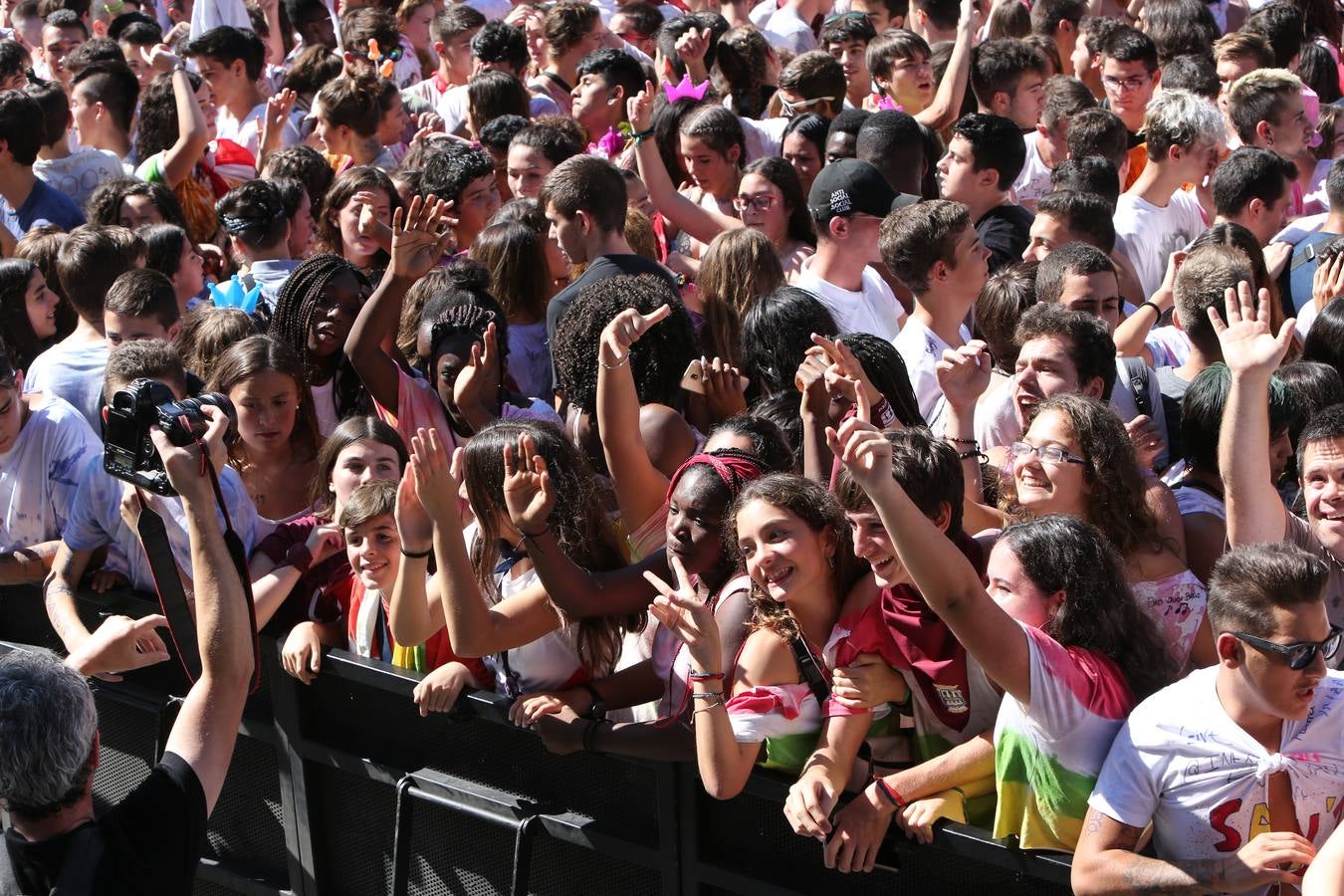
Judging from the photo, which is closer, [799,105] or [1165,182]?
[1165,182]

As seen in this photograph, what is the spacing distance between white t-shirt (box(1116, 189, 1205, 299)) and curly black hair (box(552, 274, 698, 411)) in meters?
2.49

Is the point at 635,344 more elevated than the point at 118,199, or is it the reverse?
the point at 635,344

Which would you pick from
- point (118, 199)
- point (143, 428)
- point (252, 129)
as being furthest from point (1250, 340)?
point (252, 129)

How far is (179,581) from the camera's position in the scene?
150 inches

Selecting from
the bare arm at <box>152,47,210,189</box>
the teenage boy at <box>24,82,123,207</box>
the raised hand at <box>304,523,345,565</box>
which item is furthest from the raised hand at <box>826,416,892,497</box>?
the teenage boy at <box>24,82,123,207</box>

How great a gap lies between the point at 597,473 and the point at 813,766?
1.62 meters

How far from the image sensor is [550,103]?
32.1 ft

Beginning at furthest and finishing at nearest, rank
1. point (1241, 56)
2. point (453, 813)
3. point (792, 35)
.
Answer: point (792, 35) → point (1241, 56) → point (453, 813)

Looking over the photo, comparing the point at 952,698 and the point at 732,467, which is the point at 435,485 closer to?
the point at 732,467

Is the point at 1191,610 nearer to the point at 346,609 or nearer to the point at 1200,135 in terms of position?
the point at 346,609

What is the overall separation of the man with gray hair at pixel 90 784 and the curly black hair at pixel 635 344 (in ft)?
5.66

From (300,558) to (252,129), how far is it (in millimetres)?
5360

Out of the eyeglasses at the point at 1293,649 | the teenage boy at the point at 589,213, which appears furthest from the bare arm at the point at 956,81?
the eyeglasses at the point at 1293,649

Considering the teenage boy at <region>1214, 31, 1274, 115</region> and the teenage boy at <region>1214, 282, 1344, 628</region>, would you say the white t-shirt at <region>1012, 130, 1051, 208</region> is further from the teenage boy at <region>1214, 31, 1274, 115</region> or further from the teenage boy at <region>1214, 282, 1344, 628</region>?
the teenage boy at <region>1214, 282, 1344, 628</region>
